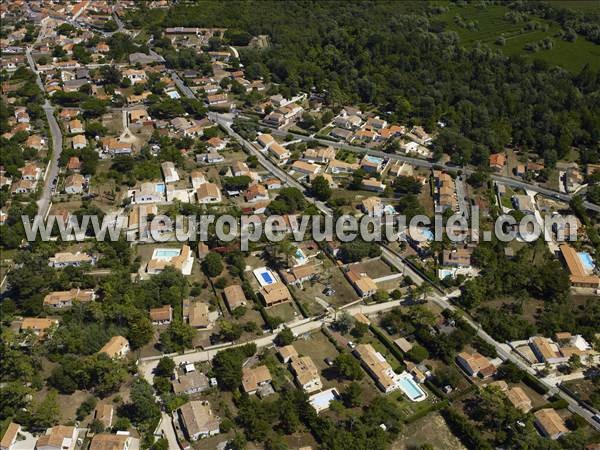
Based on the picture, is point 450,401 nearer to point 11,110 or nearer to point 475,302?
point 475,302

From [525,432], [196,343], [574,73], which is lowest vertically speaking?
[196,343]

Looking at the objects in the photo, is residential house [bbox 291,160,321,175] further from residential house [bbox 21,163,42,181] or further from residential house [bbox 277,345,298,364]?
residential house [bbox 21,163,42,181]

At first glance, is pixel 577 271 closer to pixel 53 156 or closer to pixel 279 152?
pixel 279 152

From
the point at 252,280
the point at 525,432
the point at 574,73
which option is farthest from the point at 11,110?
the point at 574,73

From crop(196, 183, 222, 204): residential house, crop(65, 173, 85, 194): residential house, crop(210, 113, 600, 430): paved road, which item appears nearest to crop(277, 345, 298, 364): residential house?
crop(210, 113, 600, 430): paved road

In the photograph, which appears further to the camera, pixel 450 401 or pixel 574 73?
pixel 574 73

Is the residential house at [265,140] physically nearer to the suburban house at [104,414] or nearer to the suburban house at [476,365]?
the suburban house at [476,365]

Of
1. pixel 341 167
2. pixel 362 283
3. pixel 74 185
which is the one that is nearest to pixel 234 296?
pixel 362 283

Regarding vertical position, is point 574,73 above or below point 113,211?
above
